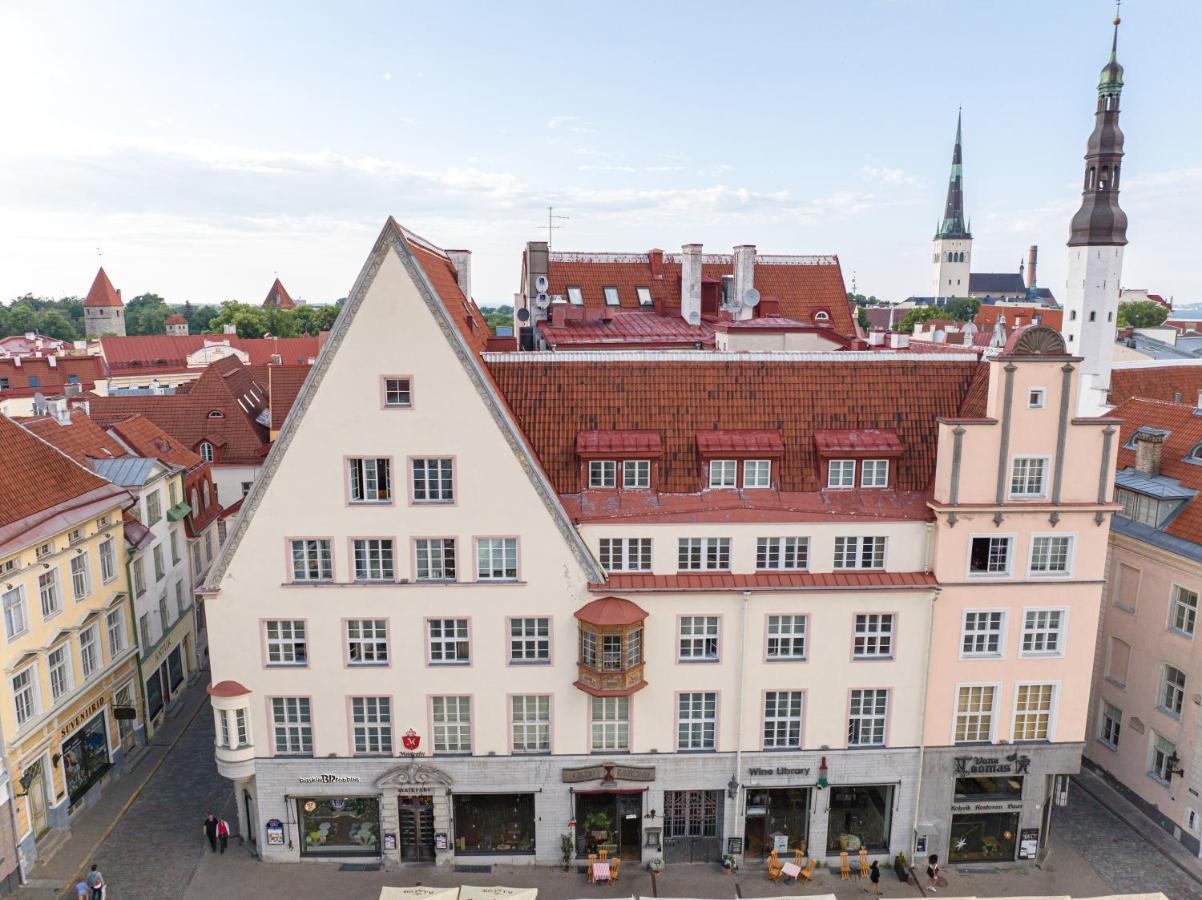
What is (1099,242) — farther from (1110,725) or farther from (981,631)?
(981,631)

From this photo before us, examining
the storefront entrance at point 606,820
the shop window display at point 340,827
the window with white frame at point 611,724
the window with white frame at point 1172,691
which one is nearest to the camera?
the window with white frame at point 611,724

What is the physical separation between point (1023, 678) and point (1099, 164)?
63.9 metres

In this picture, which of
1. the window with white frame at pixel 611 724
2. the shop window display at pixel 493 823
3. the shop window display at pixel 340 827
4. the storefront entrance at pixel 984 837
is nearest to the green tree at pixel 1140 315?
the storefront entrance at pixel 984 837

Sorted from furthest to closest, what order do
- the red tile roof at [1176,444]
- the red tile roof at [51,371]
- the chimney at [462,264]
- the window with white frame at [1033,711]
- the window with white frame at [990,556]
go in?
1. the red tile roof at [51,371]
2. the chimney at [462,264]
3. the red tile roof at [1176,444]
4. the window with white frame at [1033,711]
5. the window with white frame at [990,556]

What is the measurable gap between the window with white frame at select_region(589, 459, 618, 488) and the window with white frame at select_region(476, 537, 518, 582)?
429 centimetres

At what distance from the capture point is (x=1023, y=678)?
35.3 m

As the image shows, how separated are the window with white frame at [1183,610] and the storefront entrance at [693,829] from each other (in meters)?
23.0

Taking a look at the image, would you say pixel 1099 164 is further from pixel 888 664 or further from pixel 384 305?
pixel 384 305

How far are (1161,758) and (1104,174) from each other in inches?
2399

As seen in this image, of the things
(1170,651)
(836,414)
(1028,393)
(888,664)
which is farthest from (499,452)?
(1170,651)

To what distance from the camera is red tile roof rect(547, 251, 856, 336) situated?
73062mm

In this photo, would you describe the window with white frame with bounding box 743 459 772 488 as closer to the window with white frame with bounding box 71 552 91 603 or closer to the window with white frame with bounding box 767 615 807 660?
the window with white frame with bounding box 767 615 807 660

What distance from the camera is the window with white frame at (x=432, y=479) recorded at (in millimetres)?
33406

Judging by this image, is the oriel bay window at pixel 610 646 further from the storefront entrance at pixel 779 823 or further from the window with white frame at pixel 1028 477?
the window with white frame at pixel 1028 477
